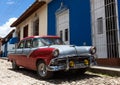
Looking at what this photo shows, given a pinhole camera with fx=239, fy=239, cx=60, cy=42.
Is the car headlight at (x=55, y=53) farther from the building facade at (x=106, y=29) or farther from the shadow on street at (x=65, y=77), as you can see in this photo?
the building facade at (x=106, y=29)

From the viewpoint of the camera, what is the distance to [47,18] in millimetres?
17500

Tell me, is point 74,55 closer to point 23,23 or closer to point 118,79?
point 118,79

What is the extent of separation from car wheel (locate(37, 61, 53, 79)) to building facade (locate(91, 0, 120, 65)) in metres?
3.12

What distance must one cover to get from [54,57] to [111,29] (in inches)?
143

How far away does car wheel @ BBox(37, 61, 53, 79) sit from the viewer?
7974mm

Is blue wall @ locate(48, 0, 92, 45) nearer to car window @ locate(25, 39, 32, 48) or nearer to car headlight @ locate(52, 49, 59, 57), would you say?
car window @ locate(25, 39, 32, 48)

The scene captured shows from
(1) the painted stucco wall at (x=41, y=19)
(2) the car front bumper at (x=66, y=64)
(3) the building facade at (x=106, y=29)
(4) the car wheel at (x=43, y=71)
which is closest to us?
(2) the car front bumper at (x=66, y=64)

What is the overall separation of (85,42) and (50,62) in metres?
4.73

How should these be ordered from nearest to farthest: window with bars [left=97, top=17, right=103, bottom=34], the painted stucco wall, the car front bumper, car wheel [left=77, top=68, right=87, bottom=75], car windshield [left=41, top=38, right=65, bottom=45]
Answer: the car front bumper, car wheel [left=77, top=68, right=87, bottom=75], car windshield [left=41, top=38, right=65, bottom=45], window with bars [left=97, top=17, right=103, bottom=34], the painted stucco wall

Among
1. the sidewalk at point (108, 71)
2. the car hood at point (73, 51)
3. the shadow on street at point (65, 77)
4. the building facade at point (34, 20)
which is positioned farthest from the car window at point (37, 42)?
the building facade at point (34, 20)

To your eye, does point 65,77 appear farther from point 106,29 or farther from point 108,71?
point 106,29

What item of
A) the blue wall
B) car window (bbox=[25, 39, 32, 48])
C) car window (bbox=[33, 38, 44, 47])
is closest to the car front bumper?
car window (bbox=[33, 38, 44, 47])

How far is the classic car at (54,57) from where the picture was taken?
7.64 m

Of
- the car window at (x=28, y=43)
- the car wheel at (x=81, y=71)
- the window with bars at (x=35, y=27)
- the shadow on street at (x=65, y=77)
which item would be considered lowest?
the shadow on street at (x=65, y=77)
